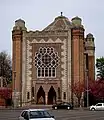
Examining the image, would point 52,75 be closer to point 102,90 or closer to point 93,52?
point 102,90

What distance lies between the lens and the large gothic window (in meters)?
81.8

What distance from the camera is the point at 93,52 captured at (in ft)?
337

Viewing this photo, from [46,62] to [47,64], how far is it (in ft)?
1.77

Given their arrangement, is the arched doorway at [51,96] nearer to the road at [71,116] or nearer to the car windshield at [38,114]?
the road at [71,116]

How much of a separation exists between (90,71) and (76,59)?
17873 millimetres

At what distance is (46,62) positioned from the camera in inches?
3263

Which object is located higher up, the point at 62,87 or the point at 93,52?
the point at 93,52

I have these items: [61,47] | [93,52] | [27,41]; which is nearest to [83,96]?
[61,47]

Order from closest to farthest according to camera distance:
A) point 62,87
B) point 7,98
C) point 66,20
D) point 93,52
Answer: point 62,87
point 7,98
point 66,20
point 93,52

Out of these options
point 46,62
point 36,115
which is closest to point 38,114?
point 36,115

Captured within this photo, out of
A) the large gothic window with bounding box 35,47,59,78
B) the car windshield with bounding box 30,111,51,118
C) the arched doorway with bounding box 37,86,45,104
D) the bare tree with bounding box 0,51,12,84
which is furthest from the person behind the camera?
the bare tree with bounding box 0,51,12,84

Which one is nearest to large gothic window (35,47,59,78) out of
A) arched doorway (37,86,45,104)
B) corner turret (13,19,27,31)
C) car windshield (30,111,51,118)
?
arched doorway (37,86,45,104)

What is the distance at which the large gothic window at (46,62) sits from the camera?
268 feet

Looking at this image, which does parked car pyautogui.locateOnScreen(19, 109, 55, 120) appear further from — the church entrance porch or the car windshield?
the church entrance porch
